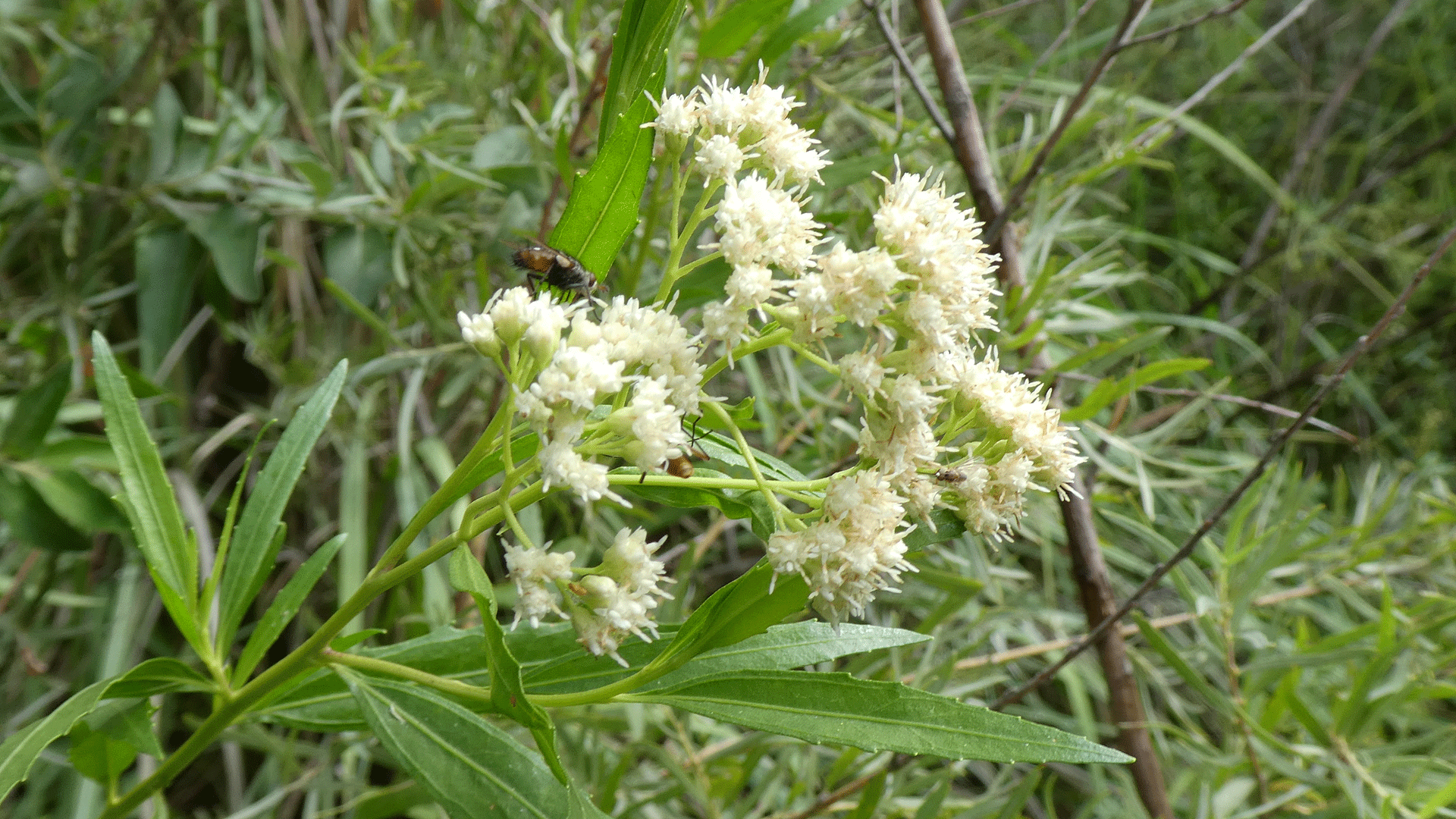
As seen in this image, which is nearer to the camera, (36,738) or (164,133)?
(36,738)

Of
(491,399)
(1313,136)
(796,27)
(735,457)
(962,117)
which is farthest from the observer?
(1313,136)

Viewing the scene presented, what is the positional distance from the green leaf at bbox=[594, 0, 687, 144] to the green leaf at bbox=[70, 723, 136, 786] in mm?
553

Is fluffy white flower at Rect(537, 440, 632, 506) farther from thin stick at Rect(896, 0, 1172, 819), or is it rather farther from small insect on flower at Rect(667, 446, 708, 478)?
thin stick at Rect(896, 0, 1172, 819)

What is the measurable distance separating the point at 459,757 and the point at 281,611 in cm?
18

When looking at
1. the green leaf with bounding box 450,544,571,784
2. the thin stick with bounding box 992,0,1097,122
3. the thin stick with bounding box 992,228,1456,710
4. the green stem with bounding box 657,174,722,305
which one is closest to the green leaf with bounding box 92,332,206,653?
the green leaf with bounding box 450,544,571,784

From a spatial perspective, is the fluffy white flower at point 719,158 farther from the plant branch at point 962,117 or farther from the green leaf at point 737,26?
the plant branch at point 962,117

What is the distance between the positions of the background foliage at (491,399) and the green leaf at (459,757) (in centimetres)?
30

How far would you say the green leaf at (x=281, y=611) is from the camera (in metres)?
0.63

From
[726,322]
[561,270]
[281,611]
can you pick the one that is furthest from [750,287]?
[281,611]

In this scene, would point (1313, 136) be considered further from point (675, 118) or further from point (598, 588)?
point (598, 588)

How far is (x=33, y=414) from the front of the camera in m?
0.98

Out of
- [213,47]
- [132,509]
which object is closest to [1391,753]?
[132,509]

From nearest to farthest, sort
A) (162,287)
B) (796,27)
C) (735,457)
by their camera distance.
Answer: (735,457)
(796,27)
(162,287)

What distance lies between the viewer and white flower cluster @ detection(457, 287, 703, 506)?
46 centimetres
